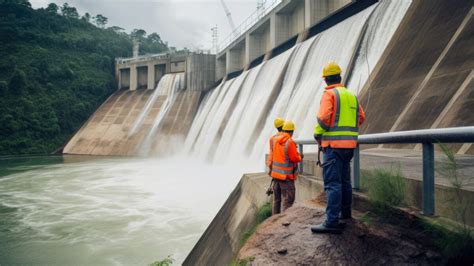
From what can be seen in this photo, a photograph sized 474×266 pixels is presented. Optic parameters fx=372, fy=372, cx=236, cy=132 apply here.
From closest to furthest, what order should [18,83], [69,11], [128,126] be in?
[128,126] < [18,83] < [69,11]

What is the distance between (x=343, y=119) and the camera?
3.36 metres

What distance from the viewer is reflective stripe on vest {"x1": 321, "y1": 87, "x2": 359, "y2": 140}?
3344 millimetres

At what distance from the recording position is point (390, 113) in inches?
321

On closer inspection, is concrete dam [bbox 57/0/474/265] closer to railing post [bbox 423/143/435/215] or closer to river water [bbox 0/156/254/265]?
river water [bbox 0/156/254/265]

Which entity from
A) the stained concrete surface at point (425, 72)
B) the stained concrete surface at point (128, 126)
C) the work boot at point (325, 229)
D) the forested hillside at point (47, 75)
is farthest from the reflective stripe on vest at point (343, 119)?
the forested hillside at point (47, 75)

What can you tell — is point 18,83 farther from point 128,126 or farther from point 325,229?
point 325,229

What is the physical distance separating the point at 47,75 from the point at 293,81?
32.7 meters

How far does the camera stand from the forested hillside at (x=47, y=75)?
34656mm

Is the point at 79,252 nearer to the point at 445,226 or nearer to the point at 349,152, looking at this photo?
the point at 349,152

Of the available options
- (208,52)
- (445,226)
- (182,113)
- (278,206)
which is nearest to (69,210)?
(278,206)

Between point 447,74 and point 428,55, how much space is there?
3.68 ft

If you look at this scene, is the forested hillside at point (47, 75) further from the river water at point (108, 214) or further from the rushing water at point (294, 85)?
the rushing water at point (294, 85)

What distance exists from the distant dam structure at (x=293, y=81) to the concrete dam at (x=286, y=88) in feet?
0.13

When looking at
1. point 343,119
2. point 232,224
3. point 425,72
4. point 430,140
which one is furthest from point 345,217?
point 425,72
